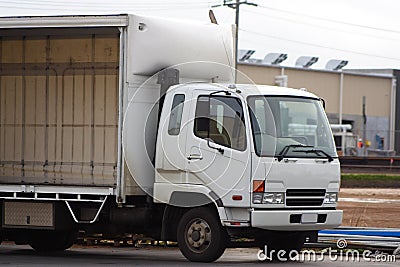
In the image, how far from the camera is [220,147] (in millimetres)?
15562

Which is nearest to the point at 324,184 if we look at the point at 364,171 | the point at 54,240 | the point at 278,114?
the point at 278,114

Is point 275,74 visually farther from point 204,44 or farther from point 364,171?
point 204,44

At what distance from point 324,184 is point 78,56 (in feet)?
16.0

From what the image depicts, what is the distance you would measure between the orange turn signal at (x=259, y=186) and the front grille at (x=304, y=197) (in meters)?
0.42

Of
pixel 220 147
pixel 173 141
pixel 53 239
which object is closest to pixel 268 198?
pixel 220 147

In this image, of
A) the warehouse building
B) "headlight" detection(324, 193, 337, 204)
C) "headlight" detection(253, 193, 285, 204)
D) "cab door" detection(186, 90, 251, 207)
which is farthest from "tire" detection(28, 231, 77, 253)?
the warehouse building

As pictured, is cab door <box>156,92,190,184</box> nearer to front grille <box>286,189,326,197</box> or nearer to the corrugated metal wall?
the corrugated metal wall

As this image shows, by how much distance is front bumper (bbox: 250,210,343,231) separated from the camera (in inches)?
601

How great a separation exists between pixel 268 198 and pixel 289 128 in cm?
114

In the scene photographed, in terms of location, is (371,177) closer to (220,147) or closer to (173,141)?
(173,141)

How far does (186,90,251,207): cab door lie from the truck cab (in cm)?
2

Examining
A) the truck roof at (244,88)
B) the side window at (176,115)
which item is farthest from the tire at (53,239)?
the truck roof at (244,88)

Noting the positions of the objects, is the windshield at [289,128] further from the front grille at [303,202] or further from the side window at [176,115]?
the side window at [176,115]

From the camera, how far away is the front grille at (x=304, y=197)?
15.5 m
